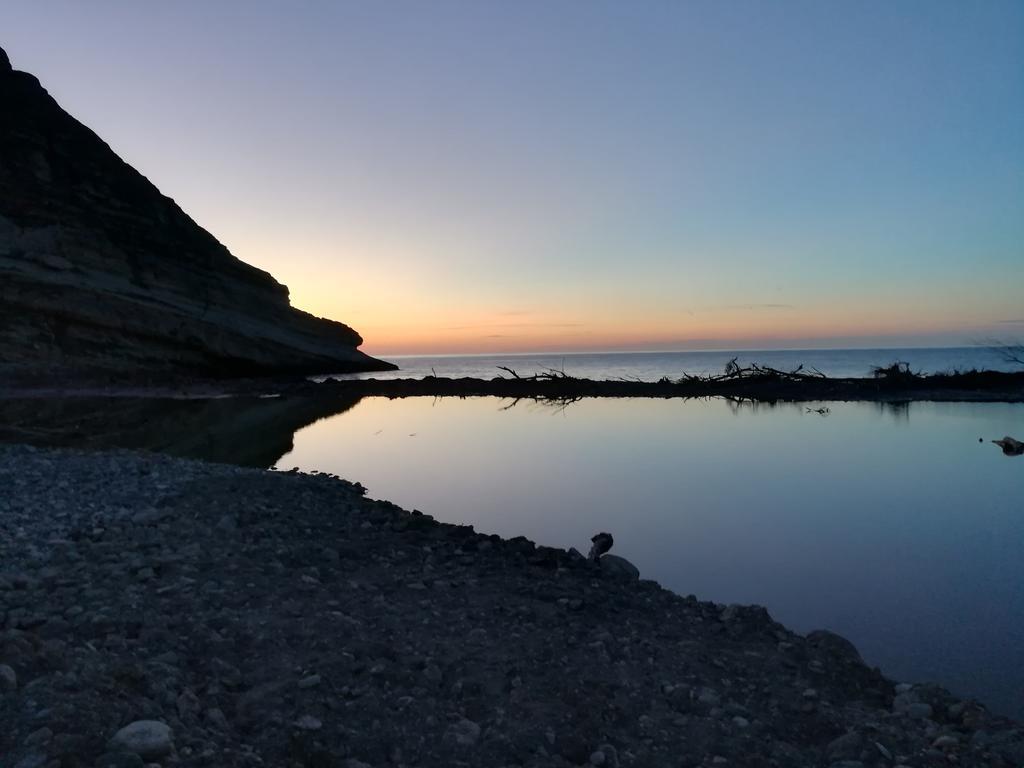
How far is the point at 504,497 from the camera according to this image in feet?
38.6

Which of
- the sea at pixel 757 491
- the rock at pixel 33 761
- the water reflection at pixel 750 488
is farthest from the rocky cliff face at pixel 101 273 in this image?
the rock at pixel 33 761

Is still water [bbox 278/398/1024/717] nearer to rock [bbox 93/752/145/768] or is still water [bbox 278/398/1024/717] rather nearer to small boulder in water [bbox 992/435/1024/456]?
small boulder in water [bbox 992/435/1024/456]

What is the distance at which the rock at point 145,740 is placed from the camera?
10.0 ft

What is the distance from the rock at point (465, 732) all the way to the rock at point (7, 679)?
232 centimetres

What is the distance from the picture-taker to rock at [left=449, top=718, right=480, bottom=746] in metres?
3.81

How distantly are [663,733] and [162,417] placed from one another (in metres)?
22.9

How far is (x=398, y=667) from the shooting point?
4574mm

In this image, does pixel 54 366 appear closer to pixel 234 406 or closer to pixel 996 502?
Answer: pixel 234 406

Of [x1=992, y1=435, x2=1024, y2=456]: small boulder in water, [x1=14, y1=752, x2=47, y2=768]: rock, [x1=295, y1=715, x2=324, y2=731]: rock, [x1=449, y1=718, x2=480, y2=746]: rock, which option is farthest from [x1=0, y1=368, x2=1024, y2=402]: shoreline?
[x1=14, y1=752, x2=47, y2=768]: rock

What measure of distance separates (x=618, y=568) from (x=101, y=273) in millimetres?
38823

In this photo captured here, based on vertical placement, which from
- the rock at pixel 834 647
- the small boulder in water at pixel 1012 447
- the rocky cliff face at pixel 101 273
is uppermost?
the rocky cliff face at pixel 101 273

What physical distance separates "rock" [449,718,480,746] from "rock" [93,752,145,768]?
5.38ft

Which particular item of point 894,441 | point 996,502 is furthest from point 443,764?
point 894,441

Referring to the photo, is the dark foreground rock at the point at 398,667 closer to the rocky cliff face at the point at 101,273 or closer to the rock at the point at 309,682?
the rock at the point at 309,682
